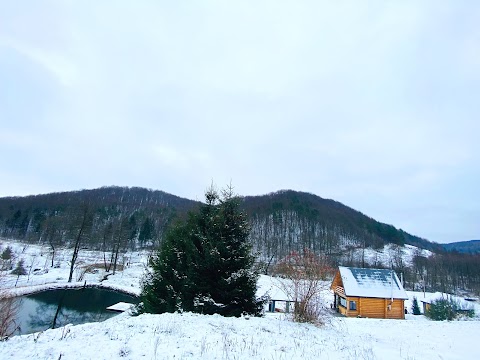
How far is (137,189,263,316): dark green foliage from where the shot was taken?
12.2 meters

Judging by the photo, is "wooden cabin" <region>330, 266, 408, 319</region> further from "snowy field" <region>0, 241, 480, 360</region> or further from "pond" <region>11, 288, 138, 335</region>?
"pond" <region>11, 288, 138, 335</region>

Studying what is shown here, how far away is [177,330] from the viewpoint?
8.37 m

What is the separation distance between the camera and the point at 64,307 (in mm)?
28547

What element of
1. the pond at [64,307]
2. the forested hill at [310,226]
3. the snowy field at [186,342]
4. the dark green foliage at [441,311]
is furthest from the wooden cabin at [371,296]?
the forested hill at [310,226]

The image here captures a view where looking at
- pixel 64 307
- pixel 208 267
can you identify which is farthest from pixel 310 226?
pixel 208 267

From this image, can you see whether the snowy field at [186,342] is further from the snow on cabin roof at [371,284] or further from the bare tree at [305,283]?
the snow on cabin roof at [371,284]

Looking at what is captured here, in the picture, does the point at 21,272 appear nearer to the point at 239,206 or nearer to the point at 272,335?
the point at 239,206

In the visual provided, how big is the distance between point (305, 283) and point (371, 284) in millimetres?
22919

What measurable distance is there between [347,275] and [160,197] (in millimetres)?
149095

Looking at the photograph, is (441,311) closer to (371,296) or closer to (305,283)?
(371,296)

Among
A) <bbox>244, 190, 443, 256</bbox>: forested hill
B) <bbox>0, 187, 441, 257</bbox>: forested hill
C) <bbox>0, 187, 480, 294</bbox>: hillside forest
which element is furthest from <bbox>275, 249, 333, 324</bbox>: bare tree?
<bbox>244, 190, 443, 256</bbox>: forested hill

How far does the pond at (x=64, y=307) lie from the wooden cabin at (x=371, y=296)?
76.5ft

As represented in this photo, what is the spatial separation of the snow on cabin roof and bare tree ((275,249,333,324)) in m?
19.2

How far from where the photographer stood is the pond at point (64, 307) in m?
22.7
